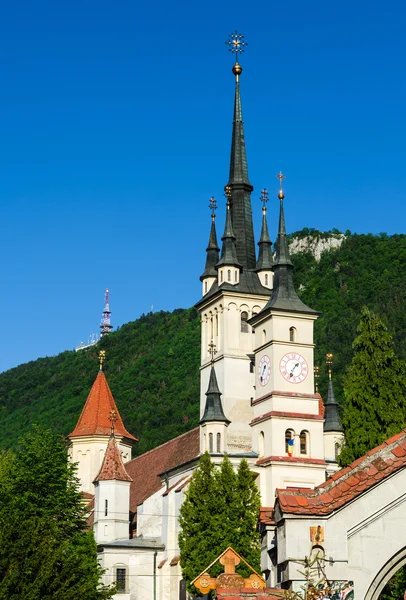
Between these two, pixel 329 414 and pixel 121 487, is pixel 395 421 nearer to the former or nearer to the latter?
pixel 329 414

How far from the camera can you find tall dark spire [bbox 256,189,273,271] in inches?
2712

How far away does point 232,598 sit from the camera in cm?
1387

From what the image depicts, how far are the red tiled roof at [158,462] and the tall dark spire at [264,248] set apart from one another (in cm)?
1211

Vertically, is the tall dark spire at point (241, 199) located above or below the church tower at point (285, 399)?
above

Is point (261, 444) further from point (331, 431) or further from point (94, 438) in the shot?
point (94, 438)

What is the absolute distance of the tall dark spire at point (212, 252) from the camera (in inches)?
2776

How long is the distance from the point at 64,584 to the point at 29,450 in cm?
1865

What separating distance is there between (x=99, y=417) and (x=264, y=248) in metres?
21.9

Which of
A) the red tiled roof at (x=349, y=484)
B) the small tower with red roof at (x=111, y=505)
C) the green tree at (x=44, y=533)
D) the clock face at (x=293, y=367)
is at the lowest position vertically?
the red tiled roof at (x=349, y=484)

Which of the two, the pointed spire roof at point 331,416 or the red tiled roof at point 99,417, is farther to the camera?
the red tiled roof at point 99,417

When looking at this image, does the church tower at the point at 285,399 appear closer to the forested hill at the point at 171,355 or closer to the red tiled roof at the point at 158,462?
the red tiled roof at the point at 158,462

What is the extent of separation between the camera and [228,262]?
221ft

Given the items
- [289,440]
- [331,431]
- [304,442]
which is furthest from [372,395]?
[331,431]

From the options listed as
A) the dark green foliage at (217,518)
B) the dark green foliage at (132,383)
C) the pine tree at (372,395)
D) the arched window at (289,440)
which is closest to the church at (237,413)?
the arched window at (289,440)
